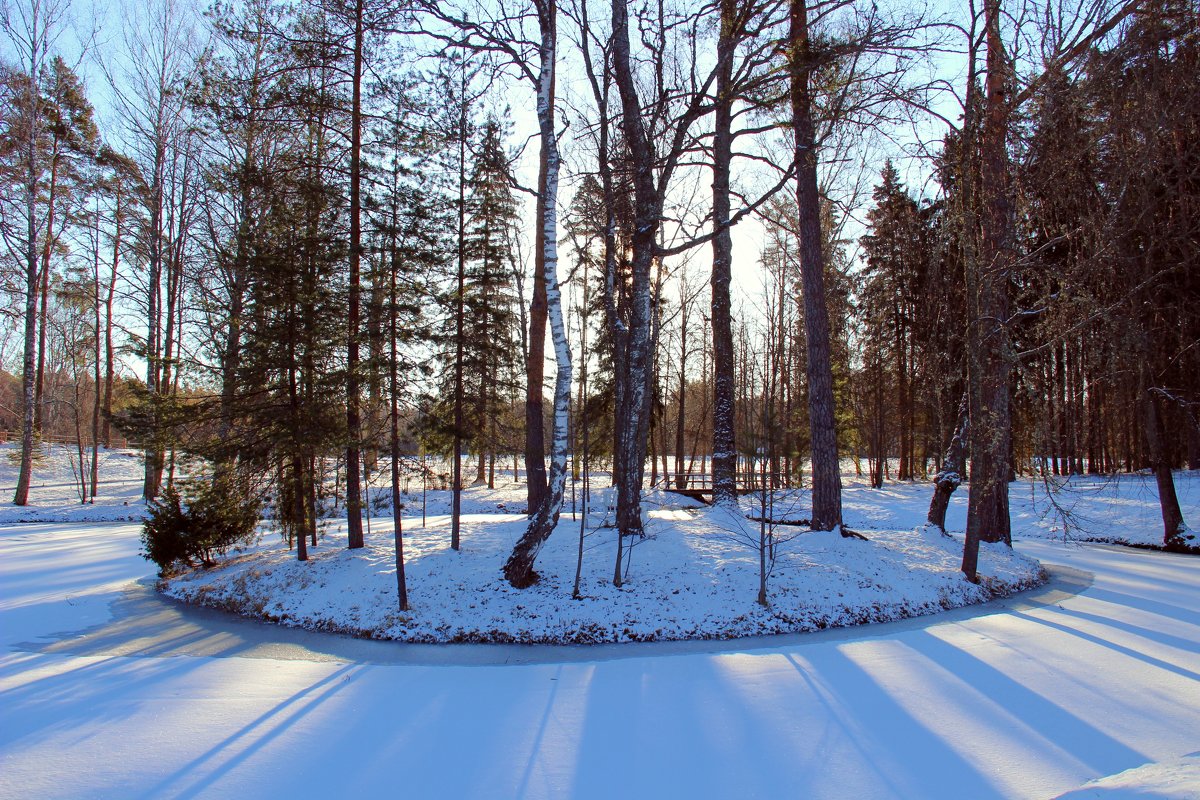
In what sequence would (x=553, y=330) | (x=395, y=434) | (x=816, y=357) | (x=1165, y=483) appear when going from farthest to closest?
(x=1165, y=483) < (x=816, y=357) < (x=395, y=434) < (x=553, y=330)

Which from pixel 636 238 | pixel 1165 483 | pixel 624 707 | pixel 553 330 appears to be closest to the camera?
pixel 624 707

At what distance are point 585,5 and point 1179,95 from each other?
26.4 feet

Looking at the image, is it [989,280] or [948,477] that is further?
[948,477]

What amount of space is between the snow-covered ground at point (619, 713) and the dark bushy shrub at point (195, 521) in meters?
2.97

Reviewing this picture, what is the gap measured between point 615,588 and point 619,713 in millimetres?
3553

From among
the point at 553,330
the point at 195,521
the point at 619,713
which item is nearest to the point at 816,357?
the point at 553,330

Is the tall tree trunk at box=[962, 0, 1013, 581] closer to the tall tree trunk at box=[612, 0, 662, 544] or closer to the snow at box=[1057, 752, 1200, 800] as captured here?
the tall tree trunk at box=[612, 0, 662, 544]

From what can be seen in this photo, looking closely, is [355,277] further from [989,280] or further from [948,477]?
[948,477]

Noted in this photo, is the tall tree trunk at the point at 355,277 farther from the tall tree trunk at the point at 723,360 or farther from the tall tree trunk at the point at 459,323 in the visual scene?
the tall tree trunk at the point at 723,360

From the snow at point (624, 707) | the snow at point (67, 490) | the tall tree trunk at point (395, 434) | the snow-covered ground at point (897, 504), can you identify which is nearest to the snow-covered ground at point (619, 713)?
the snow at point (624, 707)

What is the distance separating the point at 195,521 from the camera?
1095cm

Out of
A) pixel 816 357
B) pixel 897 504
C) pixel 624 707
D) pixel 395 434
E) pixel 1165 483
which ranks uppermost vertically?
pixel 816 357

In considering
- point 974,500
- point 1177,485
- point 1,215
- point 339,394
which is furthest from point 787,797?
point 1,215

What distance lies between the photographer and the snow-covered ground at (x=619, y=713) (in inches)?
146
